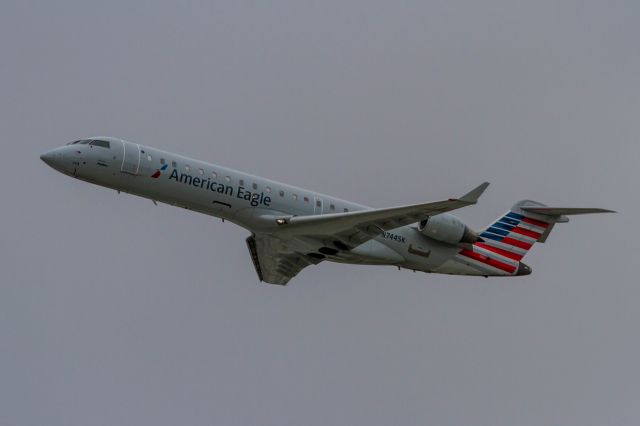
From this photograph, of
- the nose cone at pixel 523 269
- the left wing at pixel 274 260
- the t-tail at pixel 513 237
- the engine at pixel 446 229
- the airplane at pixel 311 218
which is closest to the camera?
the airplane at pixel 311 218

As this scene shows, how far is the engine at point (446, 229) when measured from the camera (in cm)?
3114

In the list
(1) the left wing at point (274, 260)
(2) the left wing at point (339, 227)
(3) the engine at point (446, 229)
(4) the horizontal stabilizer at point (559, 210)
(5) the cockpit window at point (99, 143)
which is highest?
(4) the horizontal stabilizer at point (559, 210)

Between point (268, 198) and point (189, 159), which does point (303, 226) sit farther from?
point (189, 159)

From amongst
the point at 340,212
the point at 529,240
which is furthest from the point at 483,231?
the point at 340,212

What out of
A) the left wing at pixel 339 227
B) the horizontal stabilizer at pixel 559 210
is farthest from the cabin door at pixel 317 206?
the horizontal stabilizer at pixel 559 210

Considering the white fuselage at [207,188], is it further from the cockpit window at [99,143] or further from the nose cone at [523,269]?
the nose cone at [523,269]

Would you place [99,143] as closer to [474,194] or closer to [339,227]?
[339,227]

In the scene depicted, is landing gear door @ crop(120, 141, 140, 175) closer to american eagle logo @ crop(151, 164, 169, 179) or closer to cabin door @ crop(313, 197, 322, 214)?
american eagle logo @ crop(151, 164, 169, 179)

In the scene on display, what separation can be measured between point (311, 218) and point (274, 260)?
14.1 ft

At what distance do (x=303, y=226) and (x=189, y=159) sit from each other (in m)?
3.63

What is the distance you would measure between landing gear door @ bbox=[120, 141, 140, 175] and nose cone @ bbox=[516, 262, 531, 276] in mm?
12443

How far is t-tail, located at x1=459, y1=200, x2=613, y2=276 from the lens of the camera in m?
33.0

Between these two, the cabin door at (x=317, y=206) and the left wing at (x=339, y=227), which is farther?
the cabin door at (x=317, y=206)

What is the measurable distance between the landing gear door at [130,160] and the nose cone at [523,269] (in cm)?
1244
